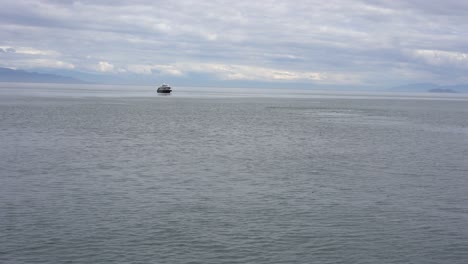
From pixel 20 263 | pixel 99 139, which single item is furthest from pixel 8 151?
pixel 20 263

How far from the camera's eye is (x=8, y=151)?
5497 centimetres

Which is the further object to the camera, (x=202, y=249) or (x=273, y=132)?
(x=273, y=132)

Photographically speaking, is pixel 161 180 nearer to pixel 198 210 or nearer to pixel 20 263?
pixel 198 210

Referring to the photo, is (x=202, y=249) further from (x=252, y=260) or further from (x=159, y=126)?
(x=159, y=126)

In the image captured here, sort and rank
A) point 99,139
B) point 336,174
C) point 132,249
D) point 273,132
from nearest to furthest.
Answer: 1. point 132,249
2. point 336,174
3. point 99,139
4. point 273,132

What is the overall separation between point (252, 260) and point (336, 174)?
22.0m

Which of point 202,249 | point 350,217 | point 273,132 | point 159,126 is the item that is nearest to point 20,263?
point 202,249

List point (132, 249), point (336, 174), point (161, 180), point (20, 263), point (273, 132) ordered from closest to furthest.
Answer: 1. point (20, 263)
2. point (132, 249)
3. point (161, 180)
4. point (336, 174)
5. point (273, 132)

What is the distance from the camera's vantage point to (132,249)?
25.8 metres

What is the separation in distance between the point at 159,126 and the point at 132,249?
65.8 m

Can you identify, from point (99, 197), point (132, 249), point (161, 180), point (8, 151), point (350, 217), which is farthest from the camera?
point (8, 151)

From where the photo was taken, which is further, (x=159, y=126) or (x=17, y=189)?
(x=159, y=126)

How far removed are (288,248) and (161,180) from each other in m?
16.8

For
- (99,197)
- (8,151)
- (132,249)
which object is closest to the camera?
(132,249)
